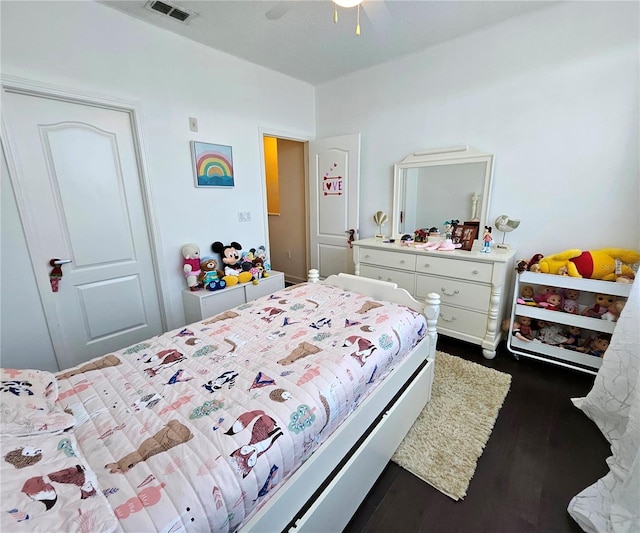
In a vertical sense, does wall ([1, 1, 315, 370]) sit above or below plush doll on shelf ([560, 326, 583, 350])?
above

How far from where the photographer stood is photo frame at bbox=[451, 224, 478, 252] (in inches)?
108

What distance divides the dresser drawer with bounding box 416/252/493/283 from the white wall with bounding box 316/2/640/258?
0.52 meters

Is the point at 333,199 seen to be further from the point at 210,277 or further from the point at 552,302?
the point at 552,302

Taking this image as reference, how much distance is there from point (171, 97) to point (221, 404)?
2596 millimetres

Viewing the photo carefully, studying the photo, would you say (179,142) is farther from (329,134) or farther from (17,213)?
(329,134)

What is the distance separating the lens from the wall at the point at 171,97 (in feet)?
6.34

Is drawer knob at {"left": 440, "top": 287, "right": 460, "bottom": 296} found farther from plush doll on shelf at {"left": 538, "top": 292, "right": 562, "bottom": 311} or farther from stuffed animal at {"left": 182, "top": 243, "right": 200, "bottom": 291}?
stuffed animal at {"left": 182, "top": 243, "right": 200, "bottom": 291}

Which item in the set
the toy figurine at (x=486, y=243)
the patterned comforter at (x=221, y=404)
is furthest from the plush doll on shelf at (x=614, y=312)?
the patterned comforter at (x=221, y=404)

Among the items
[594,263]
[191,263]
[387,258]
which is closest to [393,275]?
[387,258]

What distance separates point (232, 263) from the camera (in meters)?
3.00

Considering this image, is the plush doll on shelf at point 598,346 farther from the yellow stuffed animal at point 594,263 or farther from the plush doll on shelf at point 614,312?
the yellow stuffed animal at point 594,263

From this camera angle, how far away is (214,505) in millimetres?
769

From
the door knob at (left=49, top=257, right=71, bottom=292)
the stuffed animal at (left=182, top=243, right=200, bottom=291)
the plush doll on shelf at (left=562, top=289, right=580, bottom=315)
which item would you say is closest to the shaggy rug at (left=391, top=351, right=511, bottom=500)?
the plush doll on shelf at (left=562, top=289, right=580, bottom=315)

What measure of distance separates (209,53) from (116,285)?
2.21m
